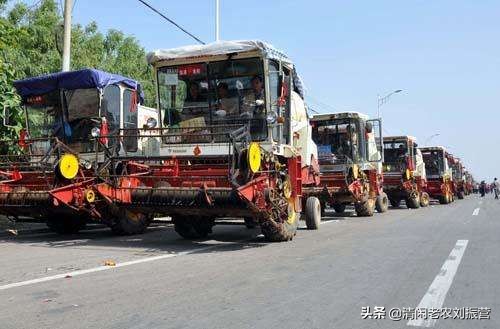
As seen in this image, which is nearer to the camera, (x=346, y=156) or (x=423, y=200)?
(x=346, y=156)

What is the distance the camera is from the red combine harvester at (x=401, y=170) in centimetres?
2538

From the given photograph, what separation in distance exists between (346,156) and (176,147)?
8947 mm

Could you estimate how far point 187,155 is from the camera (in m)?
10.4

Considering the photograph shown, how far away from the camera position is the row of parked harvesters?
31.8ft

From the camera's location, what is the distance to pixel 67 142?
12.3 meters

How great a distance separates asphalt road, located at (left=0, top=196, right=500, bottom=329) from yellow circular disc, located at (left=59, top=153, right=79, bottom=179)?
1340 millimetres

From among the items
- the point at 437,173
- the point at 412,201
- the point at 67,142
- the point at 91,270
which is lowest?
the point at 412,201

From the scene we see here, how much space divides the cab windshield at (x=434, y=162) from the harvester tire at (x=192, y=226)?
80.6 feet

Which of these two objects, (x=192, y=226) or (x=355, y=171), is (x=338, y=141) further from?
(x=192, y=226)

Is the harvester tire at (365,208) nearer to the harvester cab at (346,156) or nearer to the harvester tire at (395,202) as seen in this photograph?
the harvester cab at (346,156)


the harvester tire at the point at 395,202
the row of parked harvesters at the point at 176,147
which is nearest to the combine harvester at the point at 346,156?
the row of parked harvesters at the point at 176,147

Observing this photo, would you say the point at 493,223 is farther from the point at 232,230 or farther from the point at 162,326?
the point at 162,326

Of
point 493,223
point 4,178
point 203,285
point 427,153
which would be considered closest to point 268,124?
point 203,285

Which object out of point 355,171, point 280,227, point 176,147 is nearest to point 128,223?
point 176,147
